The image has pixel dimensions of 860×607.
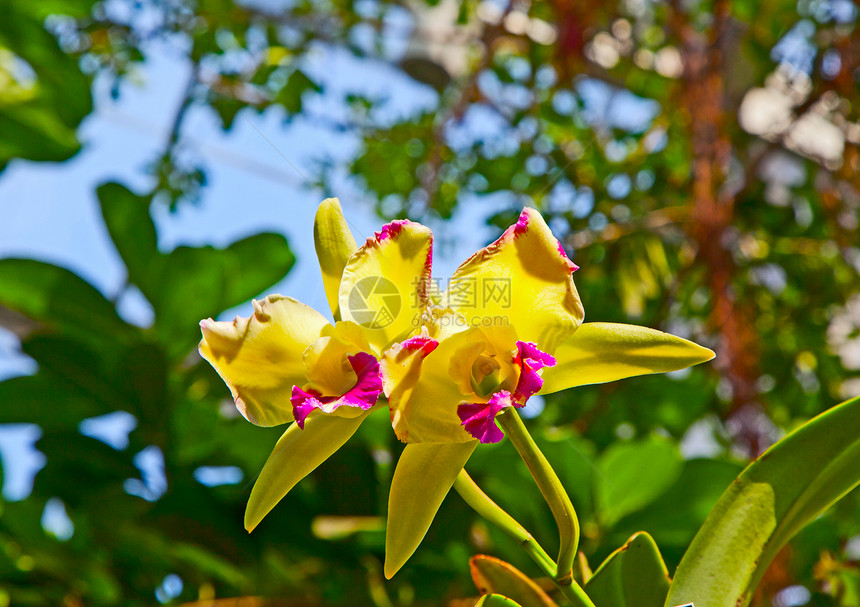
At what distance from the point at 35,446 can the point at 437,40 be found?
1.75m

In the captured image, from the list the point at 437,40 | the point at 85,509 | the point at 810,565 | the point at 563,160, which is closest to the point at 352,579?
the point at 85,509

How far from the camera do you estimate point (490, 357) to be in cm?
26

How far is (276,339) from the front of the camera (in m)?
0.28

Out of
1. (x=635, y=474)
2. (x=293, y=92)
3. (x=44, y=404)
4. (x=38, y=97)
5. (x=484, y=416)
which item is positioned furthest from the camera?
(x=293, y=92)

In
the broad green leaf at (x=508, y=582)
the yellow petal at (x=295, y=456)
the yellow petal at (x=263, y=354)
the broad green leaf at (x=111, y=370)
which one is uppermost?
the yellow petal at (x=263, y=354)

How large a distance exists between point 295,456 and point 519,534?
3.7 inches

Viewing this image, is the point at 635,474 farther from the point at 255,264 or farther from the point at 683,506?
the point at 255,264

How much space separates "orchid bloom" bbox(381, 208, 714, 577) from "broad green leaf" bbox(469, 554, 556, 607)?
66mm

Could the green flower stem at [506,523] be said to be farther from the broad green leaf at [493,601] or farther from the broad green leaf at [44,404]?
the broad green leaf at [44,404]

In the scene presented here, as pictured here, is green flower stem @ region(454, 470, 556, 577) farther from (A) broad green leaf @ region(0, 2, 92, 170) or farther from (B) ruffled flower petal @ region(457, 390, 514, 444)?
(A) broad green leaf @ region(0, 2, 92, 170)

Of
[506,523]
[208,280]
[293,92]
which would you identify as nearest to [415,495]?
[506,523]

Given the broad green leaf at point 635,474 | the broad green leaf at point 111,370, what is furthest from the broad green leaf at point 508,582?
the broad green leaf at point 111,370

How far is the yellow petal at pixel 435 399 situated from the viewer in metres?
0.25

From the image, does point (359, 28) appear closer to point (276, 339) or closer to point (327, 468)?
point (327, 468)
